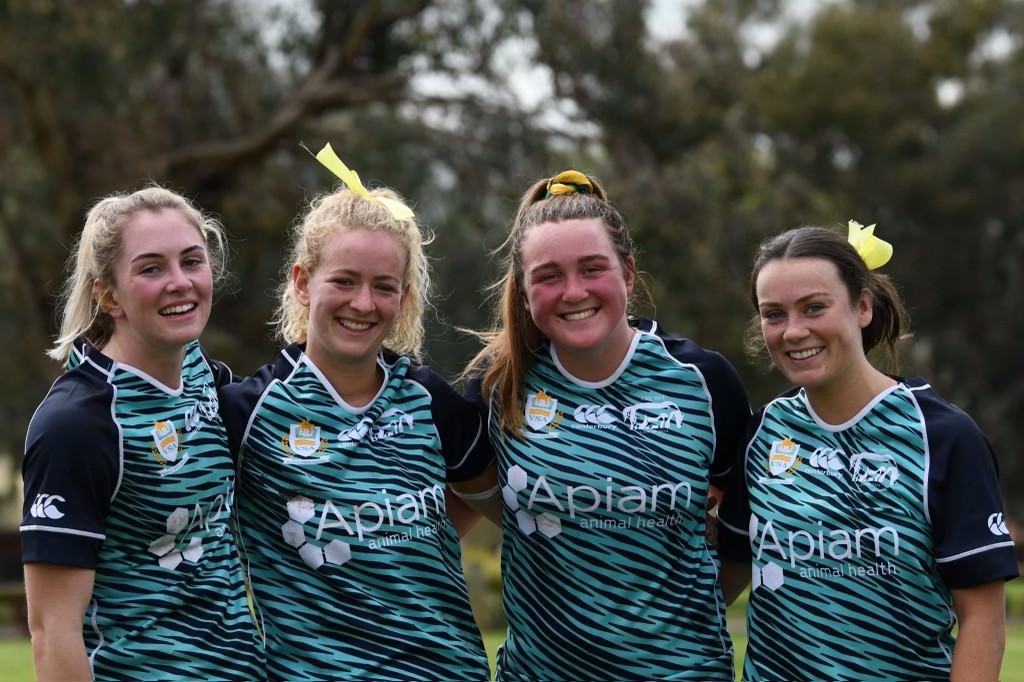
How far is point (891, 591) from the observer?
13.1 ft

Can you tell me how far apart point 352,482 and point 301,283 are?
27.9 inches

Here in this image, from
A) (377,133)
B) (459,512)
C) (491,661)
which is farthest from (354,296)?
(377,133)

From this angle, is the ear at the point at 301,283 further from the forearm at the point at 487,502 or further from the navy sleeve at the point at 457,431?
the forearm at the point at 487,502

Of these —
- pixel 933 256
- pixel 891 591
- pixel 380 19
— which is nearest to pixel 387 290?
pixel 891 591

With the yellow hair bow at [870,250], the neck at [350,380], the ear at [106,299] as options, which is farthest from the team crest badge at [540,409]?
the ear at [106,299]

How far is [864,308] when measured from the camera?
439cm

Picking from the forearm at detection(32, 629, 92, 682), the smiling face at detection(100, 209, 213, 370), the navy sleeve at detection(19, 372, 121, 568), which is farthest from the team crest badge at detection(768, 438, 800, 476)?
the forearm at detection(32, 629, 92, 682)

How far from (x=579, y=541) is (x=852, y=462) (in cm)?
89

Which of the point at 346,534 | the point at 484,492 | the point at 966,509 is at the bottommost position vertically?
the point at 966,509

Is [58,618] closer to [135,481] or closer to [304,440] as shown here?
[135,481]

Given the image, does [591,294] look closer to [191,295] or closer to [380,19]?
[191,295]

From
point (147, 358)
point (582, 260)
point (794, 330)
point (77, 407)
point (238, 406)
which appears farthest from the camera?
point (582, 260)

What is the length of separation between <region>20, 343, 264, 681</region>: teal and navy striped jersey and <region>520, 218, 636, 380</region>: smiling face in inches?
45.2

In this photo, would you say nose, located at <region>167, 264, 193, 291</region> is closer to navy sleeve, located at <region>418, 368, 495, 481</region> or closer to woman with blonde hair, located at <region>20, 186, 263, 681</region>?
woman with blonde hair, located at <region>20, 186, 263, 681</region>
